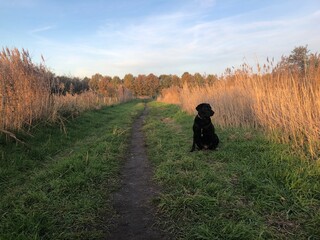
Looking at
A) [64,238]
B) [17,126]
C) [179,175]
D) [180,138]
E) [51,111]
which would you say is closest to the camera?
[64,238]

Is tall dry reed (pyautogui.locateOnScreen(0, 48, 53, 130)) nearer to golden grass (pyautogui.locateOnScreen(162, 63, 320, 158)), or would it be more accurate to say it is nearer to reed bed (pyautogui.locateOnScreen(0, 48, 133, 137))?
reed bed (pyautogui.locateOnScreen(0, 48, 133, 137))

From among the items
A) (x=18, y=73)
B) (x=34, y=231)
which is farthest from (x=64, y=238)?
(x=18, y=73)

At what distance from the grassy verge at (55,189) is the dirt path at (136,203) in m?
0.18

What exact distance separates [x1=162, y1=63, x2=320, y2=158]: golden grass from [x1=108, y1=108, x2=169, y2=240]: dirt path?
3040 millimetres

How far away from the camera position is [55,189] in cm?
424

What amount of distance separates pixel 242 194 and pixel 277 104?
3.59m

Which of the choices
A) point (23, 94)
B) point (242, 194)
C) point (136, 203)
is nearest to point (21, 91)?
point (23, 94)

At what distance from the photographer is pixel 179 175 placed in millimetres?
4688

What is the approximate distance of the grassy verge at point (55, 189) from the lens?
10.3 feet

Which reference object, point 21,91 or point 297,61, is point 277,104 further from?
point 21,91

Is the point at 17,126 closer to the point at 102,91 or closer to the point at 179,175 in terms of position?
the point at 179,175

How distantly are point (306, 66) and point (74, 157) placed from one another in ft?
18.8

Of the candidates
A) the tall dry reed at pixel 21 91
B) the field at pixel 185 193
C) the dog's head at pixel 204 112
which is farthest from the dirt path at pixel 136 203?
the tall dry reed at pixel 21 91

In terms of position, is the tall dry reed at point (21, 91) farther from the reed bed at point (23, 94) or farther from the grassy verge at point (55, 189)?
the grassy verge at point (55, 189)
